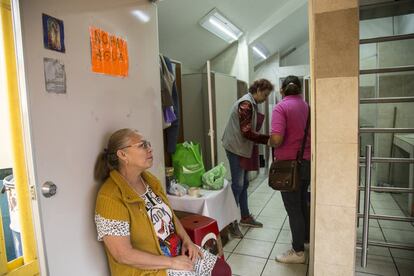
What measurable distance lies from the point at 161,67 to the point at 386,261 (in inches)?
92.6

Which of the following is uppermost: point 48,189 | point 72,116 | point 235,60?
point 235,60

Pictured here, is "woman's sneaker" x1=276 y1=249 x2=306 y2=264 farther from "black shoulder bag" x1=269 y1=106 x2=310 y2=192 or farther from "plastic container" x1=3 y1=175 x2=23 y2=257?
"plastic container" x1=3 y1=175 x2=23 y2=257

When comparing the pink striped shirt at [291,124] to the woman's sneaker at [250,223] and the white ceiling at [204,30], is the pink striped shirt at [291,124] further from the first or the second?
the white ceiling at [204,30]

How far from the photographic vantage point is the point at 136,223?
1.39 m

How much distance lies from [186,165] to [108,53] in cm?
118

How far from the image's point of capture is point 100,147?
1.51m

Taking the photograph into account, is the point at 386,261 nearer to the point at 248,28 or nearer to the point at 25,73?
the point at 25,73

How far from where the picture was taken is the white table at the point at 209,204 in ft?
7.28

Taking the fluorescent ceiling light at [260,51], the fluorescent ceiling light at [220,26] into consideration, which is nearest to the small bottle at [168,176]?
the fluorescent ceiling light at [220,26]

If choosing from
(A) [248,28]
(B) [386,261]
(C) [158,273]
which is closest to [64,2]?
(C) [158,273]

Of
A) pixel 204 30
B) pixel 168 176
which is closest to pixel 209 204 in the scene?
Result: pixel 168 176

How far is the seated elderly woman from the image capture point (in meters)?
1.34

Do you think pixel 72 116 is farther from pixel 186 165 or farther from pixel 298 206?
pixel 298 206

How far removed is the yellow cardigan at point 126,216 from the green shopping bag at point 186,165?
1.02 metres
